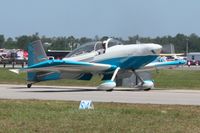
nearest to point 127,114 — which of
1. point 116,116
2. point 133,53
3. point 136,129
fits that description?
point 116,116

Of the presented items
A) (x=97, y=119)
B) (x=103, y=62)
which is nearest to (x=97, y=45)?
(x=103, y=62)

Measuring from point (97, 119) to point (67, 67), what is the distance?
1224cm

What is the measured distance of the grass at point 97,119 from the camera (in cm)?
1024

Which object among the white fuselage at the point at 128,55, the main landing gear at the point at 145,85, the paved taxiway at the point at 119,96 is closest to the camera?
the paved taxiway at the point at 119,96

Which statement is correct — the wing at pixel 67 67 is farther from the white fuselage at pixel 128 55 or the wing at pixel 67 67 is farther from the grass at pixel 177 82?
the grass at pixel 177 82

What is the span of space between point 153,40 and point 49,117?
17779 mm

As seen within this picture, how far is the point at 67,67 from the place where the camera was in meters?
23.6

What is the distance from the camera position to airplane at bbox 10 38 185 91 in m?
23.9

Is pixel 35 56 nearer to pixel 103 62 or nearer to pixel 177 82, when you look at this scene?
pixel 103 62

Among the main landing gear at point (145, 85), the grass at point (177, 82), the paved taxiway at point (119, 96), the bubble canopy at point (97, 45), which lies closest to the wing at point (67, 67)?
the bubble canopy at point (97, 45)

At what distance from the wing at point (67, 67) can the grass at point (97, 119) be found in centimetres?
892

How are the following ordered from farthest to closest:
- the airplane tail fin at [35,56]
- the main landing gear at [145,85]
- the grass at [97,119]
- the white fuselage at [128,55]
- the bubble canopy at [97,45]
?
the airplane tail fin at [35,56] → the bubble canopy at [97,45] → the main landing gear at [145,85] → the white fuselage at [128,55] → the grass at [97,119]

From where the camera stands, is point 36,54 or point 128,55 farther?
point 36,54

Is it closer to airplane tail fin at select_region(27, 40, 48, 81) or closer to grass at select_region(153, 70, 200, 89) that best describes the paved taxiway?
airplane tail fin at select_region(27, 40, 48, 81)
